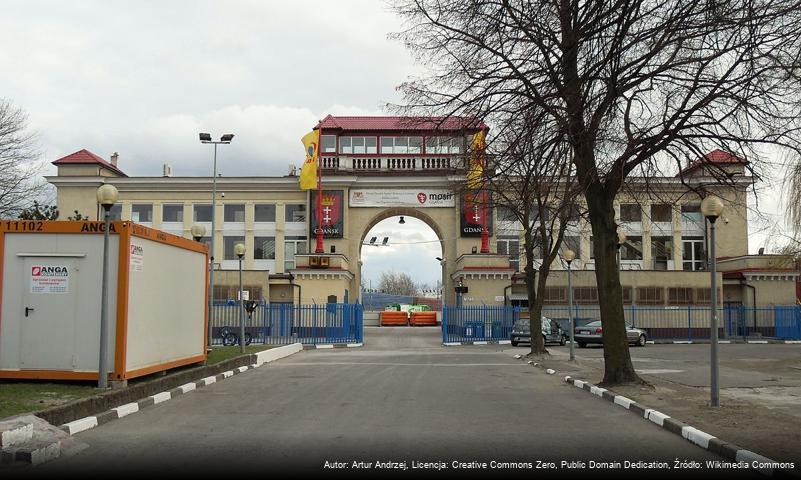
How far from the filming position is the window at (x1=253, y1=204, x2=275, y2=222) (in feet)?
171

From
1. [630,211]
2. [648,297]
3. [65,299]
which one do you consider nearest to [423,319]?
[648,297]

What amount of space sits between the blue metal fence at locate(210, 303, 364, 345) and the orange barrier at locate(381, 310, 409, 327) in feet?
94.0

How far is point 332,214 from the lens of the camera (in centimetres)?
4897

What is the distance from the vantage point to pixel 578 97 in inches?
534

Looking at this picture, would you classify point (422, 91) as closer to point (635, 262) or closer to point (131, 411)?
point (131, 411)

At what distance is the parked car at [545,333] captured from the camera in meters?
37.6

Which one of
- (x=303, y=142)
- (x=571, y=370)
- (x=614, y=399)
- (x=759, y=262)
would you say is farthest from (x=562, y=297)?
(x=614, y=399)

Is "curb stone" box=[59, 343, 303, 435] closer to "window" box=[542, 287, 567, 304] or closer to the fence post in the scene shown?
the fence post

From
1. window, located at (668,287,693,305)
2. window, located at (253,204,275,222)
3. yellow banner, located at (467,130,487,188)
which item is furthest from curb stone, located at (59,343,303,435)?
window, located at (668,287,693,305)

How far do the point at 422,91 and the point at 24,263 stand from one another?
26.9 feet

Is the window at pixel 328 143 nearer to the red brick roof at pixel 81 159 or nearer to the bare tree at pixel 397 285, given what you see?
the red brick roof at pixel 81 159

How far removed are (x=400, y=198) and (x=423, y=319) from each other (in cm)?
2021

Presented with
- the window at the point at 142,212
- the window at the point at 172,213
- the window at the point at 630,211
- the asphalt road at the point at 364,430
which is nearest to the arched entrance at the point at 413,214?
the window at the point at 630,211

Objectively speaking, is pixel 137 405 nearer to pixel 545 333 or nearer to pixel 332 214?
pixel 545 333
